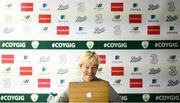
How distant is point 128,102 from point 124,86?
0.70ft

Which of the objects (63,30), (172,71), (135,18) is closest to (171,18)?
(135,18)

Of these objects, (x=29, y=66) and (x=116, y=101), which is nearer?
(x=116, y=101)

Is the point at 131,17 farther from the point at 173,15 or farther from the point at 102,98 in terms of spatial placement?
the point at 102,98

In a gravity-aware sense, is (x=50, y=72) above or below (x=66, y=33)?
below

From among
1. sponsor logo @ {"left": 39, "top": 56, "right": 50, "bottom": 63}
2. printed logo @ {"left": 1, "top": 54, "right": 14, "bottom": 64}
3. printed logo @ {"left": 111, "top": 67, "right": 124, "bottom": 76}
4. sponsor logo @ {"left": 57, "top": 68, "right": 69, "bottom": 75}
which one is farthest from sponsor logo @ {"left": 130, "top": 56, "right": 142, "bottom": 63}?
printed logo @ {"left": 1, "top": 54, "right": 14, "bottom": 64}

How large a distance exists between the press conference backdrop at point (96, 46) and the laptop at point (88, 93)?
212 centimetres

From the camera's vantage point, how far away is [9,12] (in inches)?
159

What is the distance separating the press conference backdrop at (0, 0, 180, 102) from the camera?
394cm

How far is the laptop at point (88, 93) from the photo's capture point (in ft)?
5.95

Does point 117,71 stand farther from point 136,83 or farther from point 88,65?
point 88,65

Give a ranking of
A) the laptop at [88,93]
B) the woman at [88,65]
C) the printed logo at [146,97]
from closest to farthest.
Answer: the laptop at [88,93] → the woman at [88,65] → the printed logo at [146,97]

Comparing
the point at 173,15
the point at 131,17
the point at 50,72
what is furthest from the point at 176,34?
the point at 50,72

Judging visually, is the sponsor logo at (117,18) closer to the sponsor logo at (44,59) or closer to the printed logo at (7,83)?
the sponsor logo at (44,59)

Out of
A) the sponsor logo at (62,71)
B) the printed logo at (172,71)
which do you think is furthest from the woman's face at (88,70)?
the printed logo at (172,71)
